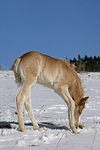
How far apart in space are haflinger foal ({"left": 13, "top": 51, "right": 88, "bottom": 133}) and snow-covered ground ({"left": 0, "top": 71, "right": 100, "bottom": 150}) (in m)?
0.34

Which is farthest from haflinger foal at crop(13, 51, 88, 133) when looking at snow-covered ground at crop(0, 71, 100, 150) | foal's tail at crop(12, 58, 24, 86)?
snow-covered ground at crop(0, 71, 100, 150)

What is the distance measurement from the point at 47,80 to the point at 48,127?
102 cm

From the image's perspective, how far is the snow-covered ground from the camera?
513 centimetres

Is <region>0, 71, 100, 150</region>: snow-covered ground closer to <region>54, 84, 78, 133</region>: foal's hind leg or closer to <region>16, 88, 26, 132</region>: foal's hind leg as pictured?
<region>16, 88, 26, 132</region>: foal's hind leg

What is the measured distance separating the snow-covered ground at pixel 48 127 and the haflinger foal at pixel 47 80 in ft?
1.10

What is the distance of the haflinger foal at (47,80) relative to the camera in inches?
285

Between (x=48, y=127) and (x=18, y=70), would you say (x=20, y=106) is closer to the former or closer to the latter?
(x=18, y=70)

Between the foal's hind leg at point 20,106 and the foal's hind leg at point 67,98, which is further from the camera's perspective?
the foal's hind leg at point 67,98

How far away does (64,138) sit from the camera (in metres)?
5.83

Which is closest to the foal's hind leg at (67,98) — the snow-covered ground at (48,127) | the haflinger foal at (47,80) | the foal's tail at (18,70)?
the haflinger foal at (47,80)

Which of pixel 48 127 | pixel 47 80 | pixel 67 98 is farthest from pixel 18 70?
pixel 48 127

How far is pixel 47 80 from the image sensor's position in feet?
25.5

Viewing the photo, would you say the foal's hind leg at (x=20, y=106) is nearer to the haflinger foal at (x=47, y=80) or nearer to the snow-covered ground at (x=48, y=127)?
the haflinger foal at (x=47, y=80)

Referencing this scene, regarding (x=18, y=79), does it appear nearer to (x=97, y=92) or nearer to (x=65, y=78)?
(x=65, y=78)
